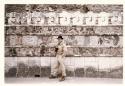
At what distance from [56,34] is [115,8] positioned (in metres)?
2.37

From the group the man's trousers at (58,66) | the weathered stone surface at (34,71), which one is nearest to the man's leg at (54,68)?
the man's trousers at (58,66)

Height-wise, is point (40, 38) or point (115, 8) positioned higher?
point (115, 8)

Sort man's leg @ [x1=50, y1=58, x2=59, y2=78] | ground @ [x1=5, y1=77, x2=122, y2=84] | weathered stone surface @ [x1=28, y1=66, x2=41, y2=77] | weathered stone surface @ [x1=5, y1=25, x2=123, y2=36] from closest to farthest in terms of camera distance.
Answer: ground @ [x1=5, y1=77, x2=122, y2=84] → man's leg @ [x1=50, y1=58, x2=59, y2=78] → weathered stone surface @ [x1=5, y1=25, x2=123, y2=36] → weathered stone surface @ [x1=28, y1=66, x2=41, y2=77]

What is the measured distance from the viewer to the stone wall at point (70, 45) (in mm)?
13094

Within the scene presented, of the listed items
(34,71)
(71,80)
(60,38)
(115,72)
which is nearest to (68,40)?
(60,38)

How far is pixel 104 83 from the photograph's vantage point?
12.3m

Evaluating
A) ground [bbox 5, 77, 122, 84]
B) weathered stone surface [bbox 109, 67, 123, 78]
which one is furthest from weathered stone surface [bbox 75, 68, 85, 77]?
weathered stone surface [bbox 109, 67, 123, 78]

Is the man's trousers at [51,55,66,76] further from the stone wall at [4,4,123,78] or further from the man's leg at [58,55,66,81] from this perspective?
the stone wall at [4,4,123,78]

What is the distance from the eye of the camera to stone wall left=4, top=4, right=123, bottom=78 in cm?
1309

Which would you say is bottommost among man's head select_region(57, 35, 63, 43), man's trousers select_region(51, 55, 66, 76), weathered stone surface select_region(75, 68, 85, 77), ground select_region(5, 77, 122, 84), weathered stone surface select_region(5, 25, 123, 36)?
ground select_region(5, 77, 122, 84)

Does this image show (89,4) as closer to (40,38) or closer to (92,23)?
(92,23)

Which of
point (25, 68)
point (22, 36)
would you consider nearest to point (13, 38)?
point (22, 36)

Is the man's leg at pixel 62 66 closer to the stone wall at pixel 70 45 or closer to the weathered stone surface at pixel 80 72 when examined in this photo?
the stone wall at pixel 70 45

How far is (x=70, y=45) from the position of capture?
43.0 ft
